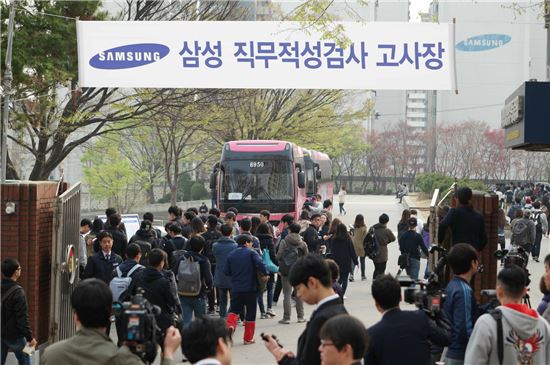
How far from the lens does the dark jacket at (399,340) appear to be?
6031 millimetres

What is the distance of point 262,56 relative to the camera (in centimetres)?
1669

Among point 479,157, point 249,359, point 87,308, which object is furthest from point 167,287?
point 479,157

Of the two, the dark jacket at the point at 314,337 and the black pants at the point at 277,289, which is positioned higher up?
the dark jacket at the point at 314,337

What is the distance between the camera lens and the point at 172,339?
4855mm

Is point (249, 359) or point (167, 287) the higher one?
point (167, 287)

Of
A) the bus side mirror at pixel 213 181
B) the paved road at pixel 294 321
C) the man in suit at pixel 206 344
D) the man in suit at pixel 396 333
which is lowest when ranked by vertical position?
the paved road at pixel 294 321

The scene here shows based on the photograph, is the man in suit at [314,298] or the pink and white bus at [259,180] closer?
the man in suit at [314,298]

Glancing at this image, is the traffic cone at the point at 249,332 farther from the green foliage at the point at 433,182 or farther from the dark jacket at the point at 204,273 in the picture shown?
the green foliage at the point at 433,182

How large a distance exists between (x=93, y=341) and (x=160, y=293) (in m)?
5.38

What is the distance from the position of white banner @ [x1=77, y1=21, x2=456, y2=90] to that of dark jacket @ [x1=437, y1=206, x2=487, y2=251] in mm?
5503

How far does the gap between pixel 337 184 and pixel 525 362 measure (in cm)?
9864

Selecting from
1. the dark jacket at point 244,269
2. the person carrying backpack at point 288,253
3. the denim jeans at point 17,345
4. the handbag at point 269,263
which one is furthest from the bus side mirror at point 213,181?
the denim jeans at point 17,345

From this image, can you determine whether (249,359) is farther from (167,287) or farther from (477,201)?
(477,201)

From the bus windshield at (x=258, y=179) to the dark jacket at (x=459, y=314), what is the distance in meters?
20.5
